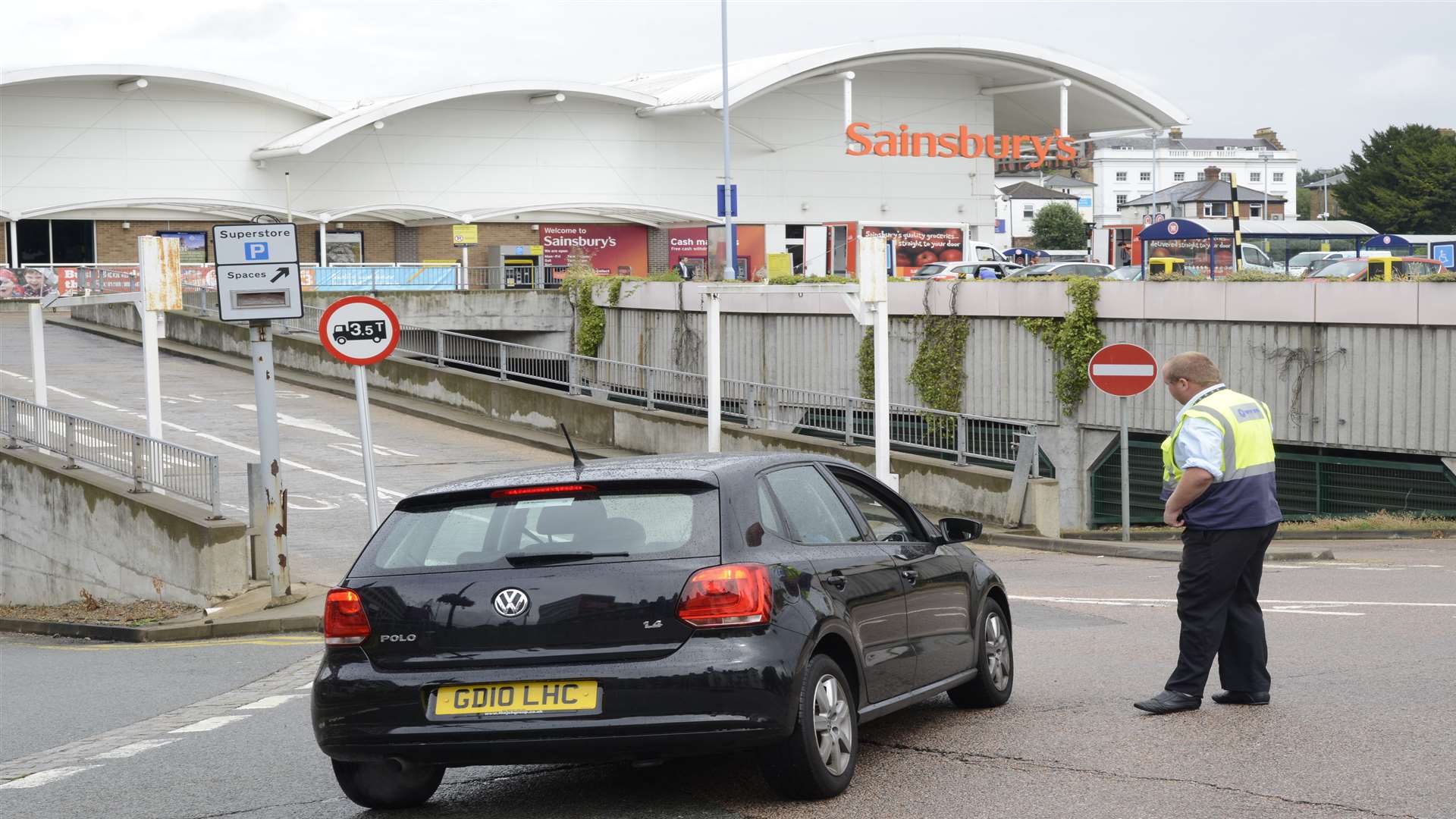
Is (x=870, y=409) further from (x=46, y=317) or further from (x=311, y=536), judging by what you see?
(x=46, y=317)

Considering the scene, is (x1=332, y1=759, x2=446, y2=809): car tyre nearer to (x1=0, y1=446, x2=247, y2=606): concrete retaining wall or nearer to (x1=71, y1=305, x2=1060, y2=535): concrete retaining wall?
(x1=0, y1=446, x2=247, y2=606): concrete retaining wall

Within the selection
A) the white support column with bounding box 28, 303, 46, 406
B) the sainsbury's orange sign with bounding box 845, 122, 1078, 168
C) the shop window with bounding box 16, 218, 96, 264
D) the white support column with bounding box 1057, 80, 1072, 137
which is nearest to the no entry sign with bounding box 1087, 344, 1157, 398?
the white support column with bounding box 28, 303, 46, 406

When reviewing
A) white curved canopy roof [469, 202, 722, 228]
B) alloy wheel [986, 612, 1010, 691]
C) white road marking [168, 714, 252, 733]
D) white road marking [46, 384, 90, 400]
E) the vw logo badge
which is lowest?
white road marking [168, 714, 252, 733]

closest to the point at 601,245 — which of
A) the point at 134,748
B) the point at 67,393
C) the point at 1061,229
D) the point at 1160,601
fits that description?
the point at 67,393

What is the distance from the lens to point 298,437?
A: 2720 centimetres

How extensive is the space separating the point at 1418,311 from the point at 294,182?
38.6m

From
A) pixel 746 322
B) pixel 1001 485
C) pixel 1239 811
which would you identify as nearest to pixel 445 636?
pixel 1239 811

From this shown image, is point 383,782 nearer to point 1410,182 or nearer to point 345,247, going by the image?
point 345,247

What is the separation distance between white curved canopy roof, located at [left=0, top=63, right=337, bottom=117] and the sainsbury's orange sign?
17795 millimetres

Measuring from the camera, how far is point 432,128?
178ft

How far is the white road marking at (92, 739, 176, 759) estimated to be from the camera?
7.96m

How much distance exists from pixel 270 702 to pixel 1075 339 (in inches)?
748

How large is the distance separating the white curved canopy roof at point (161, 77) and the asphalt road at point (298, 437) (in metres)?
12.9

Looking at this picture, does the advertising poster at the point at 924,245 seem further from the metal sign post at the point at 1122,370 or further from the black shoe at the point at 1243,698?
the black shoe at the point at 1243,698
